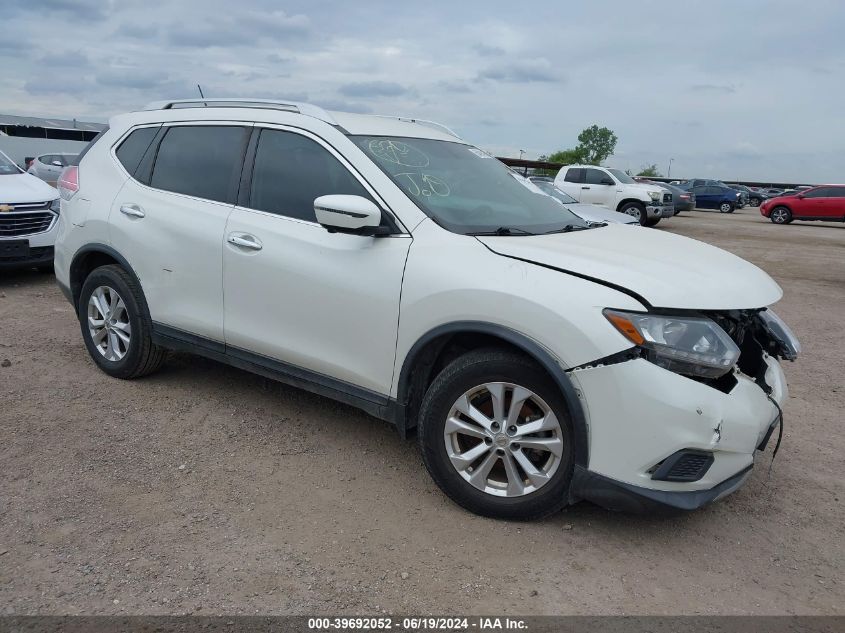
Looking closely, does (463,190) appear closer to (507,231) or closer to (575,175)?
(507,231)

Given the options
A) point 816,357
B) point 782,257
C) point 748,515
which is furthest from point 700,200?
point 748,515

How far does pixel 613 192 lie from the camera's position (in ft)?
64.4

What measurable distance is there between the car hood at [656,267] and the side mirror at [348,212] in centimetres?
53

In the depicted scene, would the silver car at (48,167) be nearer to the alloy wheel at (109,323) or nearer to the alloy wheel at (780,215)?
the alloy wheel at (109,323)

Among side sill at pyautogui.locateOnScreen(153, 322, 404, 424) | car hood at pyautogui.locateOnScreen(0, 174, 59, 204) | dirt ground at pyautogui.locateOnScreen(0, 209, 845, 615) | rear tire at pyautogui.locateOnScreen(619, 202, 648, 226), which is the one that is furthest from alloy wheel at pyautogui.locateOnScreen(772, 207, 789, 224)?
side sill at pyautogui.locateOnScreen(153, 322, 404, 424)

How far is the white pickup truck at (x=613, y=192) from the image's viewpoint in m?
19.4

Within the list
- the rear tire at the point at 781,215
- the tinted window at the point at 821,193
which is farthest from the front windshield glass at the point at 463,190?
the tinted window at the point at 821,193

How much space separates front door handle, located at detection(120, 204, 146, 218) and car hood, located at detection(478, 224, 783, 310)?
241 centimetres

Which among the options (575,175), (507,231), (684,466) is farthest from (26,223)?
(575,175)

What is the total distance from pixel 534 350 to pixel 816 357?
4551 mm

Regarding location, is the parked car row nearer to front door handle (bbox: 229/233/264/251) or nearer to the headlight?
front door handle (bbox: 229/233/264/251)

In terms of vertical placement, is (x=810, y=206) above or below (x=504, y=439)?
below

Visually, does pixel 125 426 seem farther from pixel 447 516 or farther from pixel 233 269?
pixel 447 516

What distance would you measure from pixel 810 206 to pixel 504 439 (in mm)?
28057
